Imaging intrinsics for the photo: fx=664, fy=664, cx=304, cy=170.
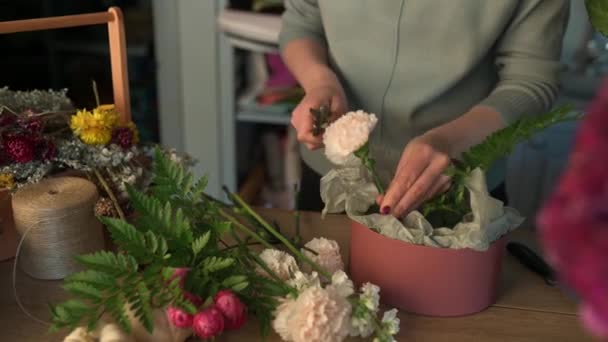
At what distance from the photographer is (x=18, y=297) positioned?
2.56ft

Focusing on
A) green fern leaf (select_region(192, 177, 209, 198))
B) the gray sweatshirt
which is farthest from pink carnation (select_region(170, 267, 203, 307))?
the gray sweatshirt

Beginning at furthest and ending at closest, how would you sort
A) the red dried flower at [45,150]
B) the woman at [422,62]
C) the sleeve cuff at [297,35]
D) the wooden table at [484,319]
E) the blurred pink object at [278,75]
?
1. the blurred pink object at [278,75]
2. the sleeve cuff at [297,35]
3. the woman at [422,62]
4. the red dried flower at [45,150]
5. the wooden table at [484,319]

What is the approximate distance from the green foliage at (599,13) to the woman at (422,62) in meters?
0.17

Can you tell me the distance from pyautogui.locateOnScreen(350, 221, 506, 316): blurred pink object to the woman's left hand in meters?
0.04

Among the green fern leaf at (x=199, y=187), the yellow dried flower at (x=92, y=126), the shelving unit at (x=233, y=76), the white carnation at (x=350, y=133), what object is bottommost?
the shelving unit at (x=233, y=76)

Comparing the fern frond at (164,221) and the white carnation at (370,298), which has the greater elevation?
the fern frond at (164,221)

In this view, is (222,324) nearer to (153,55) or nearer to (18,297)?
(18,297)

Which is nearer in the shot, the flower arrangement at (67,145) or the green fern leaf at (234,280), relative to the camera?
the green fern leaf at (234,280)

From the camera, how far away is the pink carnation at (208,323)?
0.65 m

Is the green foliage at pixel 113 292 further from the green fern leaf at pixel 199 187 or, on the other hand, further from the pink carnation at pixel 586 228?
the pink carnation at pixel 586 228

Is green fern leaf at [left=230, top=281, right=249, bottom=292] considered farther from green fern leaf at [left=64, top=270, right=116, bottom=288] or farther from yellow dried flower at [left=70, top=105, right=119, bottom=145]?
yellow dried flower at [left=70, top=105, right=119, bottom=145]

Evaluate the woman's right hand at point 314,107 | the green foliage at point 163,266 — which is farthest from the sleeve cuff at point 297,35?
the green foliage at point 163,266

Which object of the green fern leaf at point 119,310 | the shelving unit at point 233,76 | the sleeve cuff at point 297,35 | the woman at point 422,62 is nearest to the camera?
the green fern leaf at point 119,310

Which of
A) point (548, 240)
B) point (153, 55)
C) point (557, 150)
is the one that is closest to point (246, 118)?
point (153, 55)
